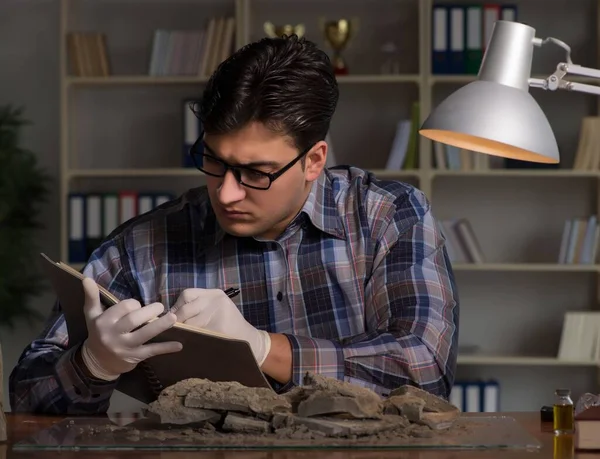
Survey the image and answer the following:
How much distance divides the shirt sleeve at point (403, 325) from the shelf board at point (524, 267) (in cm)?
196

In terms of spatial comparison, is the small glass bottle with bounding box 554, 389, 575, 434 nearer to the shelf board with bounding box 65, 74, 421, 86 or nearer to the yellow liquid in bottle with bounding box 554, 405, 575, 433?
the yellow liquid in bottle with bounding box 554, 405, 575, 433

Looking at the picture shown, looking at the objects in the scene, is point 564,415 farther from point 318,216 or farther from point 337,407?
point 318,216

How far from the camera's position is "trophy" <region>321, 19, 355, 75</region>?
12.9ft

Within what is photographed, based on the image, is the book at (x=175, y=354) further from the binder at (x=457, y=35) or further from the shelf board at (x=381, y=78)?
the binder at (x=457, y=35)

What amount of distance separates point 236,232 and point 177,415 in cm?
57

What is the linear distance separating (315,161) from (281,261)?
194 millimetres

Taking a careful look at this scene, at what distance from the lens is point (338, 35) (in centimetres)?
395

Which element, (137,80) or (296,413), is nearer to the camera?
(296,413)

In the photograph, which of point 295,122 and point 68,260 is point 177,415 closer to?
point 295,122

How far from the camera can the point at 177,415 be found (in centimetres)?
126

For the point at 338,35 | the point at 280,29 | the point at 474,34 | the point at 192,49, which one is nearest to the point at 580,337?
the point at 474,34

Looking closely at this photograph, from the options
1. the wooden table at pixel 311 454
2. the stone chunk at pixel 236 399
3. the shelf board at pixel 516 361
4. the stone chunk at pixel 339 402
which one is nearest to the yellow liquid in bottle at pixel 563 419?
the wooden table at pixel 311 454

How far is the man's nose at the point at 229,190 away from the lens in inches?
68.2

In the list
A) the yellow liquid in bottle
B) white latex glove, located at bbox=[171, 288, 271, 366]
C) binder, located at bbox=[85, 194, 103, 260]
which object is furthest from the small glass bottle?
binder, located at bbox=[85, 194, 103, 260]
